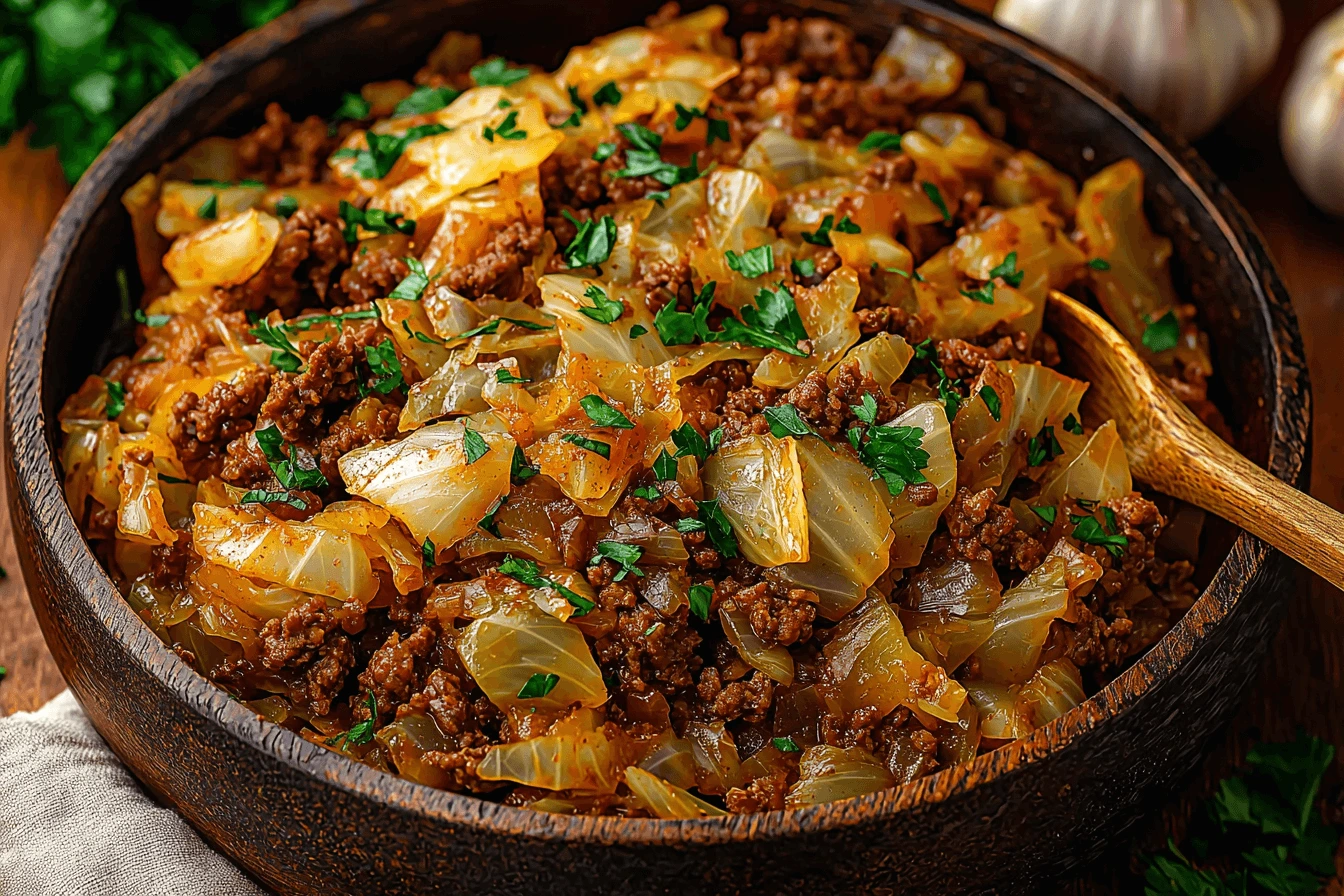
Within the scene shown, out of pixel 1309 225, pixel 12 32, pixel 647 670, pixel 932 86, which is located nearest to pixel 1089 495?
pixel 647 670

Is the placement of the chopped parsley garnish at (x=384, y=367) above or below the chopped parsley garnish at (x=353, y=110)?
below

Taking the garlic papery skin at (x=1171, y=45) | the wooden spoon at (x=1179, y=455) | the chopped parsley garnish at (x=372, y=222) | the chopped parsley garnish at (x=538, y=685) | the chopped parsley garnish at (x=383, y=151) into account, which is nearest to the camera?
the chopped parsley garnish at (x=538, y=685)

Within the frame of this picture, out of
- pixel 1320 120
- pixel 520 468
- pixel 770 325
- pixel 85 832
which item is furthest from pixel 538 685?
pixel 1320 120

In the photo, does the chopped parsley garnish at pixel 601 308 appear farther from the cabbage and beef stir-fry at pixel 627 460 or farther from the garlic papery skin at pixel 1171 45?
the garlic papery skin at pixel 1171 45

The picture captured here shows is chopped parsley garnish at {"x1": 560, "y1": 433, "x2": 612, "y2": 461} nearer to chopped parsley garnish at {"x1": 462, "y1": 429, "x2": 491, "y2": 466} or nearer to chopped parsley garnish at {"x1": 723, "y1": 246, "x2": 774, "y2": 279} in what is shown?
chopped parsley garnish at {"x1": 462, "y1": 429, "x2": 491, "y2": 466}

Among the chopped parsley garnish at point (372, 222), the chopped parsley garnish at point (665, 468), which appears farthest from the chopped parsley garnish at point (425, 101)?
the chopped parsley garnish at point (665, 468)

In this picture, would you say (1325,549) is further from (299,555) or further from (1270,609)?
(299,555)
